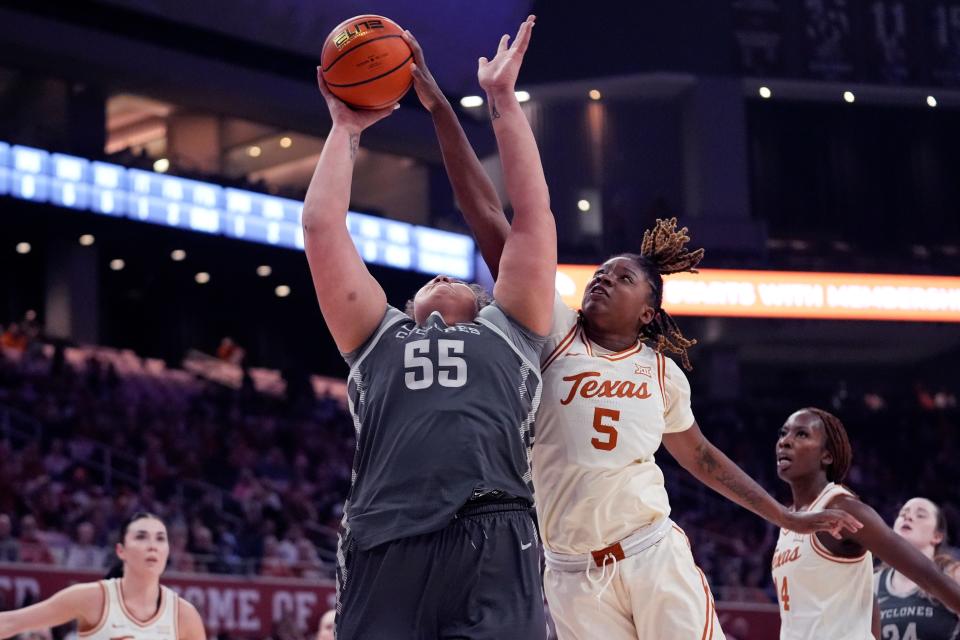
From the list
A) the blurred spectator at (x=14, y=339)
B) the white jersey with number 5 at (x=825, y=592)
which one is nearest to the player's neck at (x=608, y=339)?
the white jersey with number 5 at (x=825, y=592)

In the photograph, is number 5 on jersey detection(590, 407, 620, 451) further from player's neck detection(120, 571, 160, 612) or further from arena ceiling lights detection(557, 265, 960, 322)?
arena ceiling lights detection(557, 265, 960, 322)

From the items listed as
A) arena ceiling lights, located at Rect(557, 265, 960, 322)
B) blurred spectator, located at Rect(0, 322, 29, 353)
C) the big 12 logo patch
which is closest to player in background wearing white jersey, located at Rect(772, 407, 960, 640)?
the big 12 logo patch

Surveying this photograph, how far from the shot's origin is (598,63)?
85.8 feet

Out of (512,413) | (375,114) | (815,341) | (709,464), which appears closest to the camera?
(512,413)

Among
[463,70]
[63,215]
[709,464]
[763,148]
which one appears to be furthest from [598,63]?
[709,464]

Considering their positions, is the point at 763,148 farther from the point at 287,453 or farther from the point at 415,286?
the point at 287,453

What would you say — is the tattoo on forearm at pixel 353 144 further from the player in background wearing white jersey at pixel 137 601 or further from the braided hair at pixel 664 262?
the player in background wearing white jersey at pixel 137 601

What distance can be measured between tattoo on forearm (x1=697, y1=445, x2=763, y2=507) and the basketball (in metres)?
1.76

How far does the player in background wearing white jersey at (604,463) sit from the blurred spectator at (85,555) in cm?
857

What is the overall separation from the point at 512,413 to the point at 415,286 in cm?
2388

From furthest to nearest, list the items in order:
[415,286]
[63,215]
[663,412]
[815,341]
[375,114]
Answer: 1. [815,341]
2. [415,286]
3. [63,215]
4. [663,412]
5. [375,114]

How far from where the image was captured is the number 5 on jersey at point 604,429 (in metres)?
4.14

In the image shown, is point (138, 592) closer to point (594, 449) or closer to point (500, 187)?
point (594, 449)

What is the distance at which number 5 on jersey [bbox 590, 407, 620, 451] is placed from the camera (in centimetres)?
414
